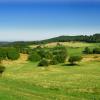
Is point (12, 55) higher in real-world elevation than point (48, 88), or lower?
lower

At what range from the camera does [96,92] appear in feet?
114

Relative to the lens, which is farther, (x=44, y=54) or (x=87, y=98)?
(x=44, y=54)

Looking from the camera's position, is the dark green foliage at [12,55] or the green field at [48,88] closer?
the green field at [48,88]

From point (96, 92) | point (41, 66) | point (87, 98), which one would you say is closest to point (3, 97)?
point (87, 98)

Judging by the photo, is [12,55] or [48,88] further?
[12,55]

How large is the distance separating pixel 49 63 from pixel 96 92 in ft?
247

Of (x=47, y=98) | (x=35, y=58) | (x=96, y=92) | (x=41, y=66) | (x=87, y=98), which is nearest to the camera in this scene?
(x=47, y=98)

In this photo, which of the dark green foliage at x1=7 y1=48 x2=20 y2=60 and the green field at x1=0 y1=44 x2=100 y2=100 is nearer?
the green field at x1=0 y1=44 x2=100 y2=100

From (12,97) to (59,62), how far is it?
301ft

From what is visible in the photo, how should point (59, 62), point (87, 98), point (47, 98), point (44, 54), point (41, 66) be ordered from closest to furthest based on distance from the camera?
point (47, 98)
point (87, 98)
point (41, 66)
point (59, 62)
point (44, 54)

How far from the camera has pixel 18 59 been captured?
442ft

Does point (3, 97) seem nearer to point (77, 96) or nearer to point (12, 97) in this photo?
point (12, 97)

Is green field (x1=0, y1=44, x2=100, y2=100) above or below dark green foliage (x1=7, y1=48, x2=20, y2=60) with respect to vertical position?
above

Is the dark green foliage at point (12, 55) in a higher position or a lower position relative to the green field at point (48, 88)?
lower
